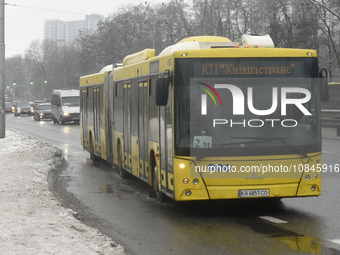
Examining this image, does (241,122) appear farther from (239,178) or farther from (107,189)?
(107,189)

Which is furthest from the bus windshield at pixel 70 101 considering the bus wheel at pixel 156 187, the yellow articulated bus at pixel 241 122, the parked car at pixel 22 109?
the yellow articulated bus at pixel 241 122

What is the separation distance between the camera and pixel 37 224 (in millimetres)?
8211

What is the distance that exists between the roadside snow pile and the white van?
1318 inches

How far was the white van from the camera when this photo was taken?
4809 cm

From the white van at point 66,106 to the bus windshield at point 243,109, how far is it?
130 ft

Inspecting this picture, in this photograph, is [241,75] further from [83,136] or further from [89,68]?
[89,68]

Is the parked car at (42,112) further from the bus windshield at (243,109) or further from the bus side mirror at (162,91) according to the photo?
the bus windshield at (243,109)

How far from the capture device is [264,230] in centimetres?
827

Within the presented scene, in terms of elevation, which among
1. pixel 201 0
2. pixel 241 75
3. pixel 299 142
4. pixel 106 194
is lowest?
pixel 106 194

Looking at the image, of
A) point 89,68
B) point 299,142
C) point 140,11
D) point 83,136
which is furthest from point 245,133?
point 89,68

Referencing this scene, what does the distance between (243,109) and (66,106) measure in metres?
40.3

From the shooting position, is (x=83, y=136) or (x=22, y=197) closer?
(x=22, y=197)

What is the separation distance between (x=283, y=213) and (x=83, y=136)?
39.3ft

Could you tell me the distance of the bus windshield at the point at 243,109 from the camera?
29.6 ft
